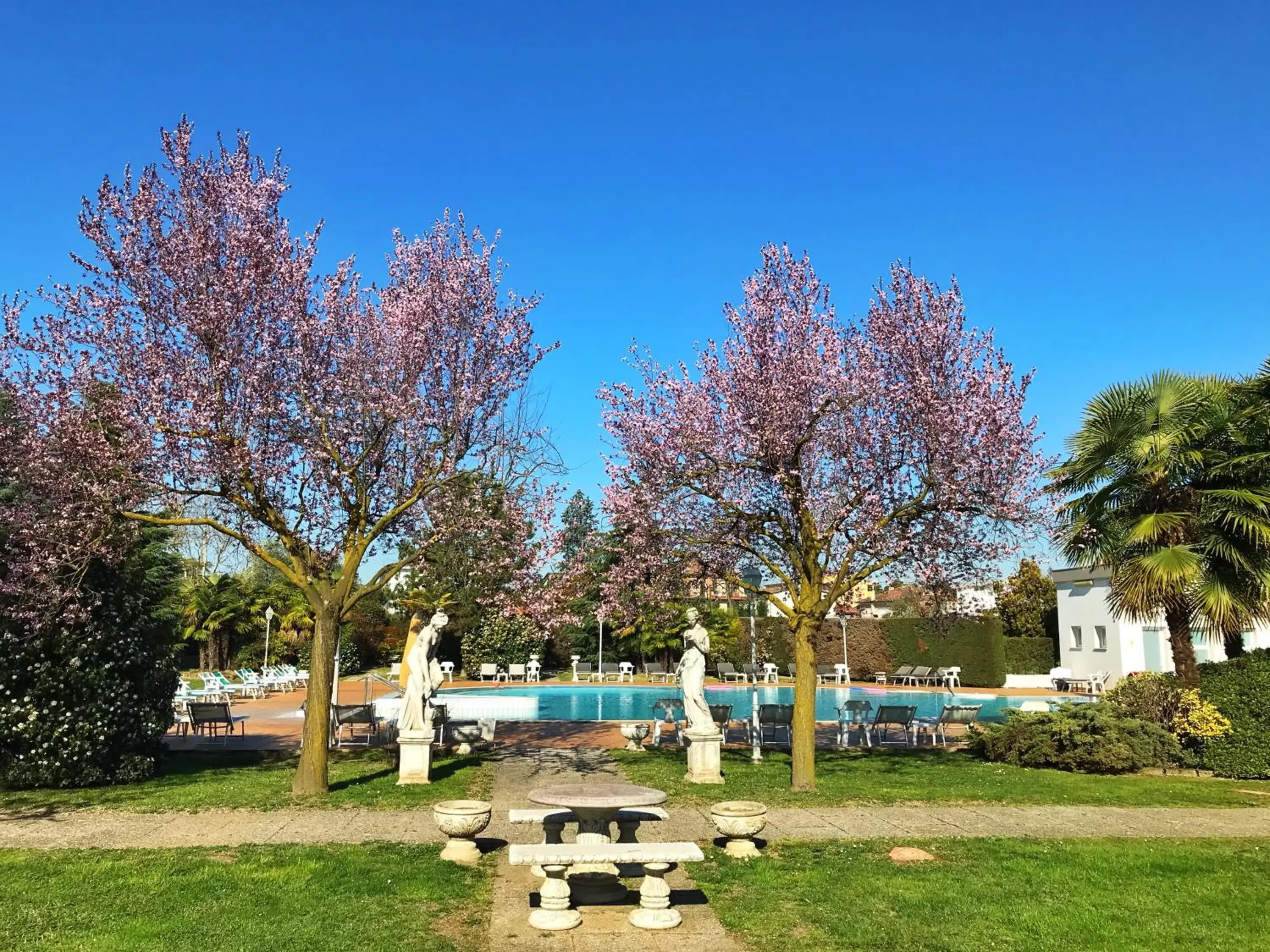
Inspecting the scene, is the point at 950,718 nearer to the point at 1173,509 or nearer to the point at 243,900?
the point at 1173,509

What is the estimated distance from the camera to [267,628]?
3219 centimetres

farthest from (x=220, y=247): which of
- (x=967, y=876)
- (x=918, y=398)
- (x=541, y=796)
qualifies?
(x=967, y=876)

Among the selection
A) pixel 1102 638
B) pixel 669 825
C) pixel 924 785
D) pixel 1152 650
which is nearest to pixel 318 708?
pixel 669 825

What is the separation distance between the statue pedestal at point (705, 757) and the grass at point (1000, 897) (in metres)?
3.60

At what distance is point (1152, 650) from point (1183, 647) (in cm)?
1607

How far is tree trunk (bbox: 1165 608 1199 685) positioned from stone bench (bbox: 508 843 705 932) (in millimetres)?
10643

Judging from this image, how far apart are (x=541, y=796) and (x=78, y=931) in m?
3.16

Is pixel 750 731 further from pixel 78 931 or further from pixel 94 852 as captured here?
pixel 78 931

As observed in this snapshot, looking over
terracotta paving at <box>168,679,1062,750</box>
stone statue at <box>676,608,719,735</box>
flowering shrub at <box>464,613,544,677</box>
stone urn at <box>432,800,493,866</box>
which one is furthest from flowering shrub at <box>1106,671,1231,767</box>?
flowering shrub at <box>464,613,544,677</box>

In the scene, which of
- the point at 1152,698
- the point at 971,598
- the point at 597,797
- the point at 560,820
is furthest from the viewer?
the point at 1152,698

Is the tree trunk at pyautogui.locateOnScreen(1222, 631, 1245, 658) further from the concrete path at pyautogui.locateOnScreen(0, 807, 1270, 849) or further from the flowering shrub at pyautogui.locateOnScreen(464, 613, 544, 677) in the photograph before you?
the flowering shrub at pyautogui.locateOnScreen(464, 613, 544, 677)

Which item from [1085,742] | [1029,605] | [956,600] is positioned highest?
[1029,605]

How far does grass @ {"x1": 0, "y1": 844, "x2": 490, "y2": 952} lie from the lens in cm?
575

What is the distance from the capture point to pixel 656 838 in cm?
882
